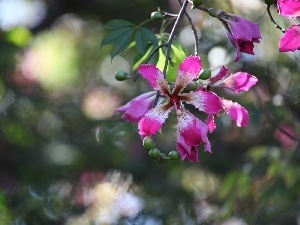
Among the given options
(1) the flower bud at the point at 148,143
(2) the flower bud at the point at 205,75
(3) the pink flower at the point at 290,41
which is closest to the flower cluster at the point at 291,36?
(3) the pink flower at the point at 290,41

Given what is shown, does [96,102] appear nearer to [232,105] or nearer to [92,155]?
[92,155]

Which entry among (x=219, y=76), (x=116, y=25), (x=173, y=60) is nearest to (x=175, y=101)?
(x=219, y=76)

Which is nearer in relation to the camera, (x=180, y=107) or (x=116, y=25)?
(x=180, y=107)

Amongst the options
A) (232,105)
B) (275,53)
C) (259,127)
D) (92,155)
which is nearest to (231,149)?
(259,127)

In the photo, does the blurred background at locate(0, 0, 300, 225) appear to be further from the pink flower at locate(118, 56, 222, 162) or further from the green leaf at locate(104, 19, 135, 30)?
the pink flower at locate(118, 56, 222, 162)

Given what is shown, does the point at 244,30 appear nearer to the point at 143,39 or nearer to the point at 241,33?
the point at 241,33

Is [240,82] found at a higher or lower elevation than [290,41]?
lower

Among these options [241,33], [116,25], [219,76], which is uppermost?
[241,33]

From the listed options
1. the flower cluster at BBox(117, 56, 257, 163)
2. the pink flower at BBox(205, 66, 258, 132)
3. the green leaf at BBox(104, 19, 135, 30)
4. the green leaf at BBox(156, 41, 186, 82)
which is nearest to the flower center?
the flower cluster at BBox(117, 56, 257, 163)

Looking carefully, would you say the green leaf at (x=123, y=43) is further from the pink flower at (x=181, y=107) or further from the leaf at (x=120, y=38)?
the pink flower at (x=181, y=107)
